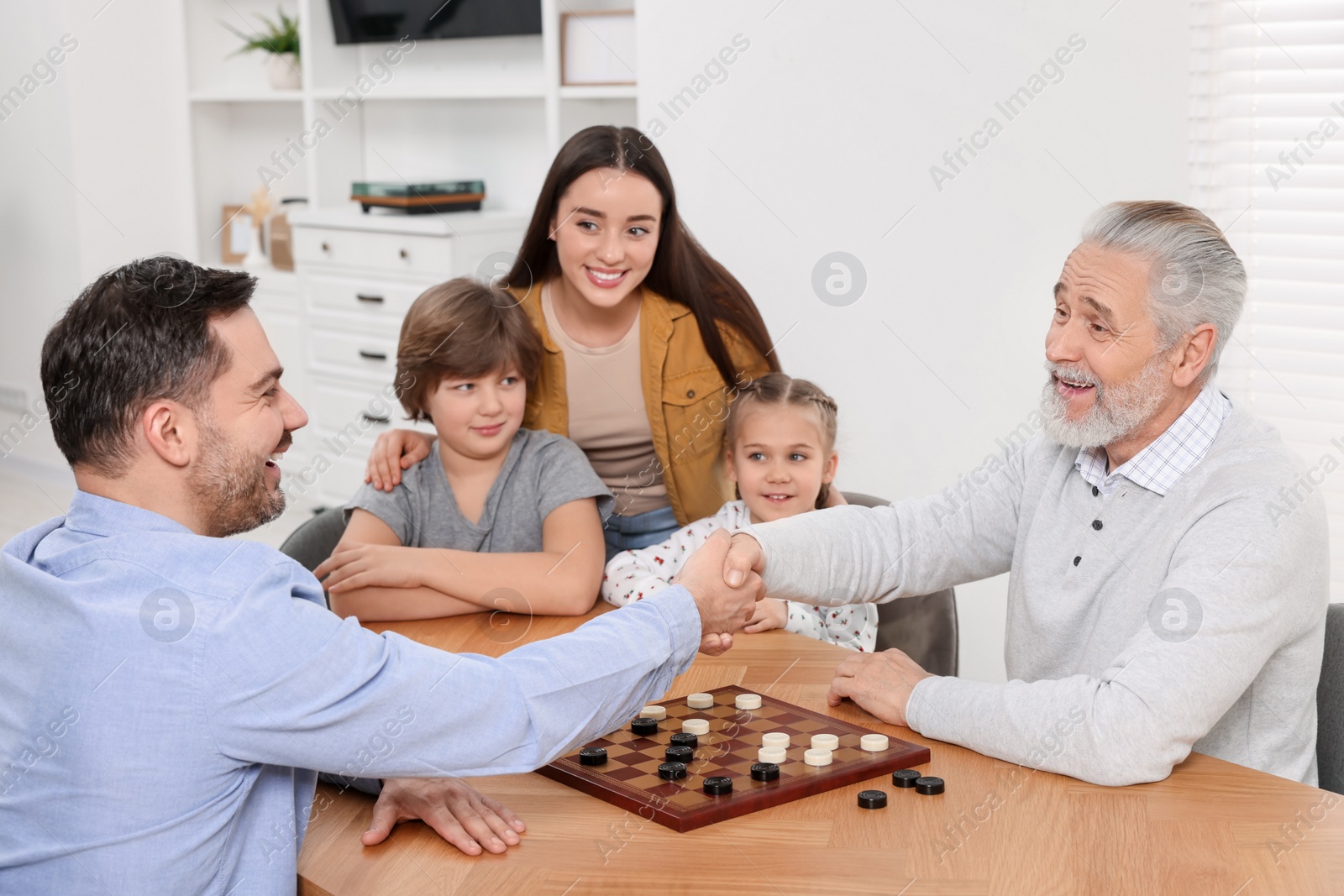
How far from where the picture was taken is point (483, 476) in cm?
229

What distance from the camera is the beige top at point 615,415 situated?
253 centimetres

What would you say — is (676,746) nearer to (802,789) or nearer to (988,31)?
(802,789)

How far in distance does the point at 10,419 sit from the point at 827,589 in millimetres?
5496

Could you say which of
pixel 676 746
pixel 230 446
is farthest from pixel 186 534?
pixel 676 746

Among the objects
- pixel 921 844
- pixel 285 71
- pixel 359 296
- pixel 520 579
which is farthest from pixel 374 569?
pixel 285 71

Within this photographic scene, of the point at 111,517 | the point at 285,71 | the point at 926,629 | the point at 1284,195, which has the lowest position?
the point at 926,629

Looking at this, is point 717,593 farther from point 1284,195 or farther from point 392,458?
point 1284,195

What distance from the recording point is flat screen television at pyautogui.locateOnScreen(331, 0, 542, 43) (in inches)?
182

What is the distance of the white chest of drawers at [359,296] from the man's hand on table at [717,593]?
2889 millimetres

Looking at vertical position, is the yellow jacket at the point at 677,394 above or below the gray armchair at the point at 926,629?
above

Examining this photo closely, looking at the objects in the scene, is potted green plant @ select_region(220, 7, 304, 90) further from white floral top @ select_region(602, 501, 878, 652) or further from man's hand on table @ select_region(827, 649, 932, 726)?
man's hand on table @ select_region(827, 649, 932, 726)

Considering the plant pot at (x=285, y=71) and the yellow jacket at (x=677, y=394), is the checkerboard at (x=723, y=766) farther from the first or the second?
the plant pot at (x=285, y=71)

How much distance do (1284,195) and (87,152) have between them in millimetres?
4780

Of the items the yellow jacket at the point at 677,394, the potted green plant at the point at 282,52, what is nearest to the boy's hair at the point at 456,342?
the yellow jacket at the point at 677,394
